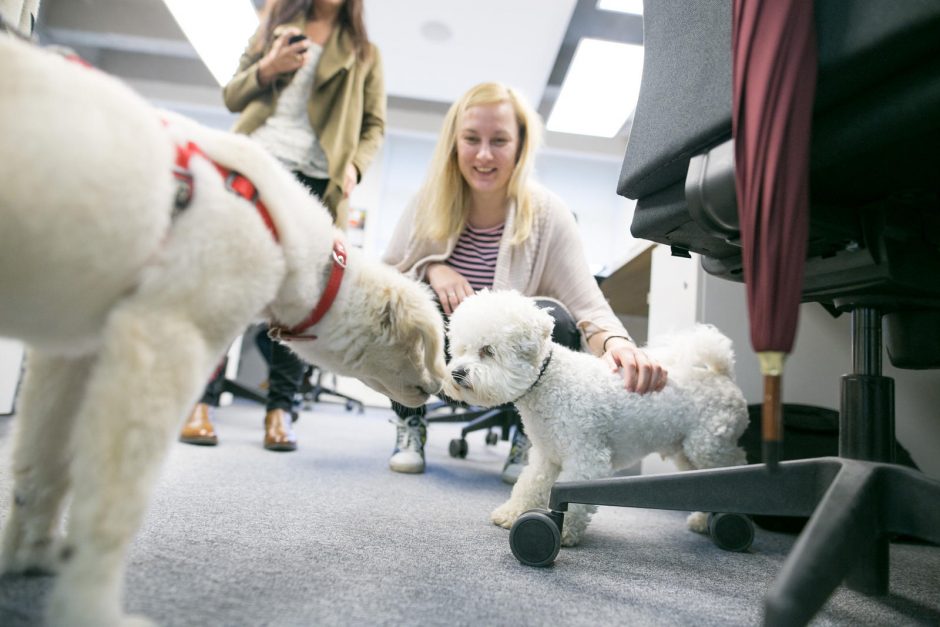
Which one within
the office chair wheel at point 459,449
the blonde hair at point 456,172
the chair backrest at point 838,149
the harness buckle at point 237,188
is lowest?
the office chair wheel at point 459,449

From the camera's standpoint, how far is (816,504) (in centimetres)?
73

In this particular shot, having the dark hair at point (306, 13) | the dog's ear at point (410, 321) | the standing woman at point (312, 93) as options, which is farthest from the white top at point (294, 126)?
the dog's ear at point (410, 321)

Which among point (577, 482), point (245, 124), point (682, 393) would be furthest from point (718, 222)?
point (245, 124)

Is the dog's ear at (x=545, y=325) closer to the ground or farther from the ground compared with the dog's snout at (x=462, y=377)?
farther from the ground

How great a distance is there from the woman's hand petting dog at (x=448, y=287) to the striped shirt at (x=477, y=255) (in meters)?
0.07

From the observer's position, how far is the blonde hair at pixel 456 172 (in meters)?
1.61

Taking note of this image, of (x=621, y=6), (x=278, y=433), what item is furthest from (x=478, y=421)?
(x=621, y=6)

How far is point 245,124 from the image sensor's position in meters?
1.55

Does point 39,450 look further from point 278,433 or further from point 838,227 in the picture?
point 278,433

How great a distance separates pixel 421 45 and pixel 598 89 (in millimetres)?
1576

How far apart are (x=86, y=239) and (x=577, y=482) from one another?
2.46 ft

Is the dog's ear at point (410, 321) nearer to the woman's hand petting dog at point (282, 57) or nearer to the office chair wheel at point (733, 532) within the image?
the office chair wheel at point (733, 532)

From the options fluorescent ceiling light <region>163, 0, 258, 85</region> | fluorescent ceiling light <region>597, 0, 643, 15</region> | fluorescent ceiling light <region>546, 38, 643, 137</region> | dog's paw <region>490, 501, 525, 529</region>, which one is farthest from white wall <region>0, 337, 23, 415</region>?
fluorescent ceiling light <region>597, 0, 643, 15</region>

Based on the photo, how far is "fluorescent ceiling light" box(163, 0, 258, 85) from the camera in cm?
372
